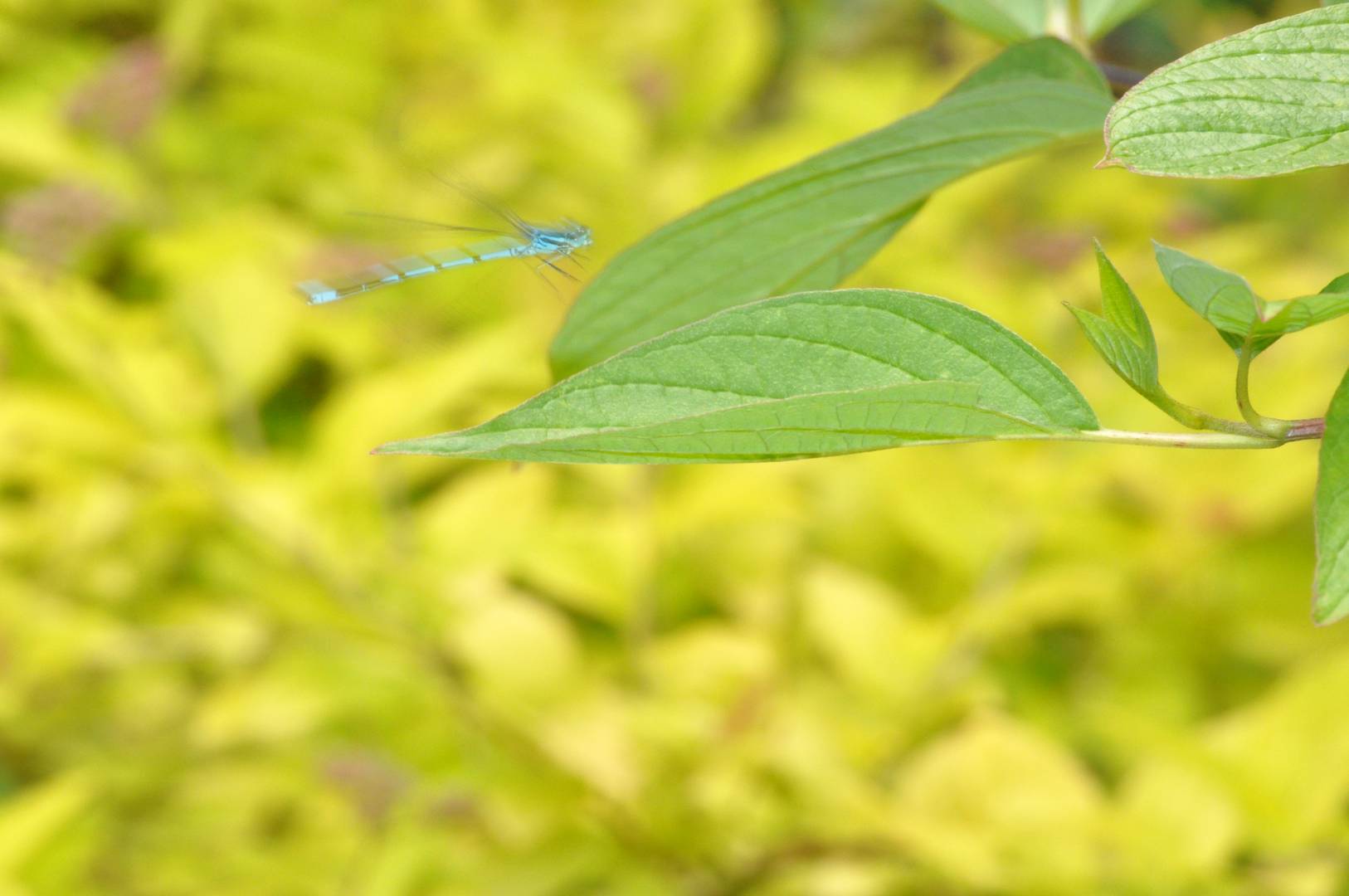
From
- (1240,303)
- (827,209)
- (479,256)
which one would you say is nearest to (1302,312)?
(1240,303)

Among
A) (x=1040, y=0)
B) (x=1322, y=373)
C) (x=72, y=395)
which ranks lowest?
(x=1040, y=0)

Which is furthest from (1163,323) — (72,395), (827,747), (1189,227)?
(72,395)

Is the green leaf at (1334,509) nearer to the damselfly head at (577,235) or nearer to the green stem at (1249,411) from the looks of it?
the green stem at (1249,411)

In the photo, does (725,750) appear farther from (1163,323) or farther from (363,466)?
(1163,323)

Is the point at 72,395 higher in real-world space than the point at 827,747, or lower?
higher

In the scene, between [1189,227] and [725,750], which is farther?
[1189,227]

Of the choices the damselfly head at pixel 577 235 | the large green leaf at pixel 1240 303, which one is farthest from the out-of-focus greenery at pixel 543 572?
the large green leaf at pixel 1240 303
